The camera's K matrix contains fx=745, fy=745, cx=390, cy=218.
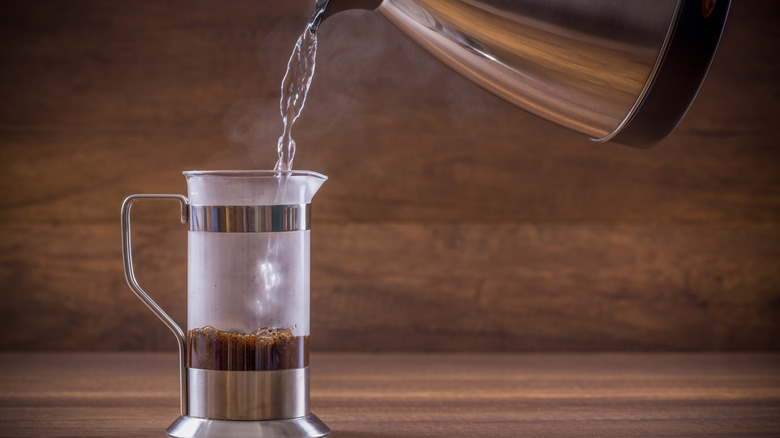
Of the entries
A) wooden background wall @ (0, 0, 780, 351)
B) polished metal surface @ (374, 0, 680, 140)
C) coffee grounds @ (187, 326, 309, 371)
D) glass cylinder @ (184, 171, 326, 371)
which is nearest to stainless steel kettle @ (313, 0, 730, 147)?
polished metal surface @ (374, 0, 680, 140)

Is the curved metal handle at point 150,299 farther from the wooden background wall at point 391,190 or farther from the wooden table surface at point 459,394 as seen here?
the wooden background wall at point 391,190

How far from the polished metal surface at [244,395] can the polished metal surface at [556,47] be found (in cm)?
29

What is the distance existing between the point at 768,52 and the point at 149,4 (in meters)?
0.96

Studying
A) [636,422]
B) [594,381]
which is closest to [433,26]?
[636,422]

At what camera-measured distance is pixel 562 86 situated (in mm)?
544

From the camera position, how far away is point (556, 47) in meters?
0.53

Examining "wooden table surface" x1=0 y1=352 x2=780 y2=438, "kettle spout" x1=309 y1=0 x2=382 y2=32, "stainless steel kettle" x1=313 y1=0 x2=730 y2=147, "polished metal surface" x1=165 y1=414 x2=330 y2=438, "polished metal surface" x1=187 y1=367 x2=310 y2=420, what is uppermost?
"kettle spout" x1=309 y1=0 x2=382 y2=32

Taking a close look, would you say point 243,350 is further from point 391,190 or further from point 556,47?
point 391,190

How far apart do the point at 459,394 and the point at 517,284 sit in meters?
0.36

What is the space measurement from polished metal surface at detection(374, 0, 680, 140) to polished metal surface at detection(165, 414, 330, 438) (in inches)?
12.5

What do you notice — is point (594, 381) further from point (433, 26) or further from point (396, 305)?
point (433, 26)

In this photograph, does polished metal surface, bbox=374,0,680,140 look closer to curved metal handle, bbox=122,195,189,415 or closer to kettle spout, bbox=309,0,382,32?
kettle spout, bbox=309,0,382,32

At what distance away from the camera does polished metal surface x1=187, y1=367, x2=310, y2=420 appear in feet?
1.98

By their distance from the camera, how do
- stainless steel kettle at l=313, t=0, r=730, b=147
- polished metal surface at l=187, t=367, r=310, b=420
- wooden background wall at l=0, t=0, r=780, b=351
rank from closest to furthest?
stainless steel kettle at l=313, t=0, r=730, b=147
polished metal surface at l=187, t=367, r=310, b=420
wooden background wall at l=0, t=0, r=780, b=351
